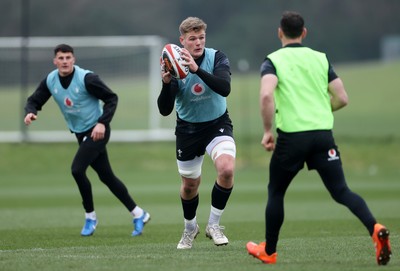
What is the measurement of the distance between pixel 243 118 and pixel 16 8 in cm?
892

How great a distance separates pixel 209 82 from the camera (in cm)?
877

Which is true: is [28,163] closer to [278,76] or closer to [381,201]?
[381,201]

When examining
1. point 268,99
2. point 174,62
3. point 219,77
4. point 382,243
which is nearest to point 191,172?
point 219,77

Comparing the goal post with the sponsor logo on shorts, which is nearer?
the sponsor logo on shorts

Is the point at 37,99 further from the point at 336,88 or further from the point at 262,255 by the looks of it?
the point at 336,88

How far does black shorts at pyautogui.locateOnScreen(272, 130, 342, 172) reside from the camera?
288 inches

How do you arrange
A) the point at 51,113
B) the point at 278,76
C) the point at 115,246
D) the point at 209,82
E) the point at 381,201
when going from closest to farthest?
the point at 278,76 < the point at 209,82 < the point at 115,246 < the point at 381,201 < the point at 51,113

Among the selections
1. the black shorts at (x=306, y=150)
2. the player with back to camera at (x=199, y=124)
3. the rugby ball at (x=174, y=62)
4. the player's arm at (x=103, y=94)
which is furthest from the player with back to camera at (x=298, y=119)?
the player's arm at (x=103, y=94)

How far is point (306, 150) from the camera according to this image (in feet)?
24.0

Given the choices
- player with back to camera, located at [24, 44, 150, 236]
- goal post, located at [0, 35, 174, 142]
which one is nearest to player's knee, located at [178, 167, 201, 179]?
player with back to camera, located at [24, 44, 150, 236]

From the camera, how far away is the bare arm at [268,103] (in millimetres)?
7216

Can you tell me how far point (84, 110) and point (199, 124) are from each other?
7.91ft

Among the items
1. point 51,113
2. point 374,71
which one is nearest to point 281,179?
point 51,113

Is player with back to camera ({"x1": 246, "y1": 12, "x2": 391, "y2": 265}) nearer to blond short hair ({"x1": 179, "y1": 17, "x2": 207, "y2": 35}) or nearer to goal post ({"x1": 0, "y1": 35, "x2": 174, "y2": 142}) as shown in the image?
blond short hair ({"x1": 179, "y1": 17, "x2": 207, "y2": 35})
